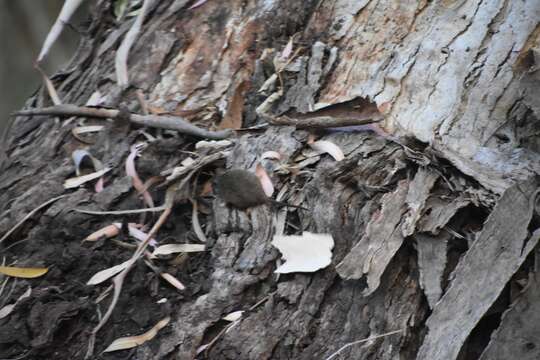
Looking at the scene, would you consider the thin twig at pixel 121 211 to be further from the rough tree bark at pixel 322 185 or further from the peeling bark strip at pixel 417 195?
the peeling bark strip at pixel 417 195

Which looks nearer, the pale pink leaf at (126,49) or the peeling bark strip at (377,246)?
the peeling bark strip at (377,246)

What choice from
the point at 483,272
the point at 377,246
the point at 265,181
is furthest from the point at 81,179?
the point at 483,272

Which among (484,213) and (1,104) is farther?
Answer: (1,104)

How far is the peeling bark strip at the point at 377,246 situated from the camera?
4.84 ft

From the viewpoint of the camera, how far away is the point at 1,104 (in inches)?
125

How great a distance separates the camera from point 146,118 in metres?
1.87

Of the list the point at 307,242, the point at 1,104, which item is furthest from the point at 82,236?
the point at 1,104

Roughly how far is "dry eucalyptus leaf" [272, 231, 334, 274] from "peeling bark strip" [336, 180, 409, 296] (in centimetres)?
5

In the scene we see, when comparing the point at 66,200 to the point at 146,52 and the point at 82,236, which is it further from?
the point at 146,52

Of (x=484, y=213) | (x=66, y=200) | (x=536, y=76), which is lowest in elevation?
(x=484, y=213)

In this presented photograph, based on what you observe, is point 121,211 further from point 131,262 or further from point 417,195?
point 417,195

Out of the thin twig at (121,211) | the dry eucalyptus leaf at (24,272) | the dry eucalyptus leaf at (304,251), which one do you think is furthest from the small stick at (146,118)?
the dry eucalyptus leaf at (24,272)

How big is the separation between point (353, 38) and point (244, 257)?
30.1 inches

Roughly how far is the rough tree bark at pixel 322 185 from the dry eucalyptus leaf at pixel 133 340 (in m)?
0.02
